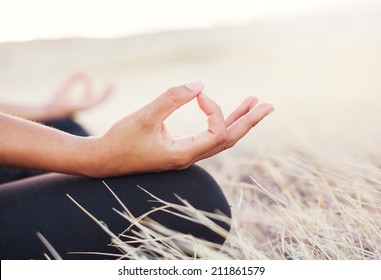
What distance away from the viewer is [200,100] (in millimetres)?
694

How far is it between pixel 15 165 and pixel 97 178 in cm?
11

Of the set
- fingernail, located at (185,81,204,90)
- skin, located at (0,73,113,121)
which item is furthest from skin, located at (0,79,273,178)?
skin, located at (0,73,113,121)

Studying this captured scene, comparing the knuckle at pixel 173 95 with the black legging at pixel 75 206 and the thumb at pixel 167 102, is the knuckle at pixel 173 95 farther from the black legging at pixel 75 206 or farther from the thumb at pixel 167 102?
the black legging at pixel 75 206

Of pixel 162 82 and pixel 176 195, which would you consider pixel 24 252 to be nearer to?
pixel 176 195

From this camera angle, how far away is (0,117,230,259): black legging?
0.73 meters

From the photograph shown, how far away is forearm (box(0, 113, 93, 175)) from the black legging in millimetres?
62

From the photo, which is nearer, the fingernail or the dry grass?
the fingernail

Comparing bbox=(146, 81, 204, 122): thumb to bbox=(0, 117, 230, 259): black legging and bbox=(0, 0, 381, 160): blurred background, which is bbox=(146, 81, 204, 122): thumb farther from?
bbox=(0, 0, 381, 160): blurred background

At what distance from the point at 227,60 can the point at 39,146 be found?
5.91 m

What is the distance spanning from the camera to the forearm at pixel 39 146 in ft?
2.22

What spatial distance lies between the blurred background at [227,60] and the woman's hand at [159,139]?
2.72 ft

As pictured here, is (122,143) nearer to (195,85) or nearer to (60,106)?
(195,85)

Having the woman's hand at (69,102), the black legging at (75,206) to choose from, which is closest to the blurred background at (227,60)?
the woman's hand at (69,102)
